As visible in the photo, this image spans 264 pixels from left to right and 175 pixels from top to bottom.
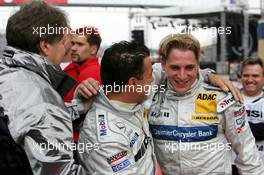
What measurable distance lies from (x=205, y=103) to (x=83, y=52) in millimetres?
1337

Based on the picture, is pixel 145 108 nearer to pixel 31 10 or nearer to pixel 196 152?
pixel 196 152

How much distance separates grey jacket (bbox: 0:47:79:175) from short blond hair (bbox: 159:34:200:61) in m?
0.69

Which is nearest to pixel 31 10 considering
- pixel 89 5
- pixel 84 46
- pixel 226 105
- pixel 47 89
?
pixel 47 89

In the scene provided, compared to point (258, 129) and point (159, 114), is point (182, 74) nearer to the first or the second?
point (159, 114)

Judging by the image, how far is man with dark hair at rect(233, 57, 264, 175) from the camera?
3.16m

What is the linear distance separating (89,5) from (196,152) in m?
6.92

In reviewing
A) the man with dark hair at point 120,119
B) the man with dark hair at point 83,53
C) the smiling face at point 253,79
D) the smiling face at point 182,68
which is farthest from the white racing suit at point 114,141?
the smiling face at point 253,79

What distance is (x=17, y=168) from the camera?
144 cm

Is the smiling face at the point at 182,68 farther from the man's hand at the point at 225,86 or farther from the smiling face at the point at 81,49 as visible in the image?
the smiling face at the point at 81,49

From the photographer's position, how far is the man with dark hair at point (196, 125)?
197cm

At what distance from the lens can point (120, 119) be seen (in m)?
1.72

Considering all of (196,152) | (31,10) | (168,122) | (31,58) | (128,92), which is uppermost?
(31,10)

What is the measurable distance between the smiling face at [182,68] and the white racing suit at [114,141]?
28cm

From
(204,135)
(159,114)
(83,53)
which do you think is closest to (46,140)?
(159,114)
